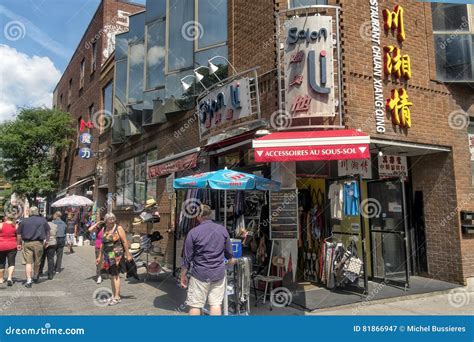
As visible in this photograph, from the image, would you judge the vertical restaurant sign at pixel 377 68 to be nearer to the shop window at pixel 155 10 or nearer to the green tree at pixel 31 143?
the shop window at pixel 155 10

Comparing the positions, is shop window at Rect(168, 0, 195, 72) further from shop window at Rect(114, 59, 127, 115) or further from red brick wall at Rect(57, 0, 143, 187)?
red brick wall at Rect(57, 0, 143, 187)

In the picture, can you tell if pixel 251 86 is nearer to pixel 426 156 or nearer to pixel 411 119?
pixel 411 119

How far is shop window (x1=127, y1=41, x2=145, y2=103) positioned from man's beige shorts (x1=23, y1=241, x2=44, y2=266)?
658 centimetres

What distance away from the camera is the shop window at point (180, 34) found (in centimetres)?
1127

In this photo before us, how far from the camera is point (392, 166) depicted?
9.18 meters

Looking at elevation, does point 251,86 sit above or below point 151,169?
above

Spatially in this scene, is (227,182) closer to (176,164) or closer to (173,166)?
(176,164)

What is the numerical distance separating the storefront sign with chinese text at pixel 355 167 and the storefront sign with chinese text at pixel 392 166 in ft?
2.86

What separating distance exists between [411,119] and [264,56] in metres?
3.45

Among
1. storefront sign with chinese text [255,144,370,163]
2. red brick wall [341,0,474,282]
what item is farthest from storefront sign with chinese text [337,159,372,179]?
storefront sign with chinese text [255,144,370,163]

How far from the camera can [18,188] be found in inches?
965

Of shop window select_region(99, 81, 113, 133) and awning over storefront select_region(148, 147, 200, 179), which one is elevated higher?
shop window select_region(99, 81, 113, 133)

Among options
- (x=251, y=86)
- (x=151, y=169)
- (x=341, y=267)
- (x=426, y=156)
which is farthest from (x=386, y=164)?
(x=151, y=169)

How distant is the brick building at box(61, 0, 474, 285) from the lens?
7.55m
